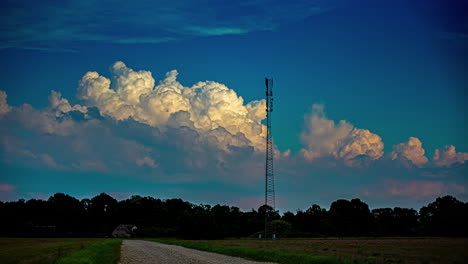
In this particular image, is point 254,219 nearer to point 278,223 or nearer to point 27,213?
point 278,223

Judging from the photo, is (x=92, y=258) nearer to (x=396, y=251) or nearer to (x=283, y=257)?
(x=283, y=257)

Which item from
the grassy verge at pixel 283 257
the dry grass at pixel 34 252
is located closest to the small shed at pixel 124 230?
the dry grass at pixel 34 252

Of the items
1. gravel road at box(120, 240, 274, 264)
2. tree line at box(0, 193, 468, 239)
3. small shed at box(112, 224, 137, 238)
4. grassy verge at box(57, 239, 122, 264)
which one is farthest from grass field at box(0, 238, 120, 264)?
small shed at box(112, 224, 137, 238)

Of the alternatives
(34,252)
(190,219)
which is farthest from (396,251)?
(190,219)

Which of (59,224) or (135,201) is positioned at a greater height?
(135,201)

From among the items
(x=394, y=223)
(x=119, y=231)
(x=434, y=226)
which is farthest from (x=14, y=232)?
(x=394, y=223)

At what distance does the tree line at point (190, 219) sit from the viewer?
117 m

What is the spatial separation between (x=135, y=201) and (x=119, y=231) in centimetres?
2774

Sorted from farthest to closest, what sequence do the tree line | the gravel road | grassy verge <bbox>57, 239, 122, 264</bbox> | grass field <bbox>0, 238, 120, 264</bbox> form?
the tree line
grass field <bbox>0, 238, 120, 264</bbox>
the gravel road
grassy verge <bbox>57, 239, 122, 264</bbox>

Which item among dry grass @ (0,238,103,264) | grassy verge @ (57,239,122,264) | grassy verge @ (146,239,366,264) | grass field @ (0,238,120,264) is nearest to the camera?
grassy verge @ (57,239,122,264)

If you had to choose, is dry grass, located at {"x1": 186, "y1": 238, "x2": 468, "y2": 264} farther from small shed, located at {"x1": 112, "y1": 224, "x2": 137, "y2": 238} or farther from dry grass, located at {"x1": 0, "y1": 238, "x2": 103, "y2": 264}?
small shed, located at {"x1": 112, "y1": 224, "x2": 137, "y2": 238}

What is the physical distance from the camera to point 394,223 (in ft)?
503

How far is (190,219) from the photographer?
10856 cm

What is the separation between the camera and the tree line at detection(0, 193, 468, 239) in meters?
117
